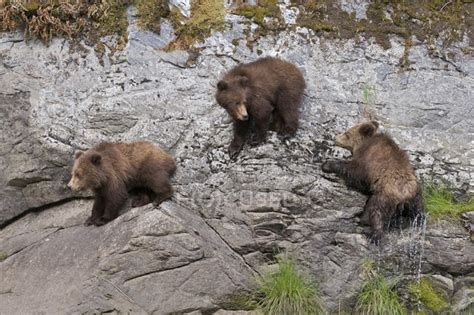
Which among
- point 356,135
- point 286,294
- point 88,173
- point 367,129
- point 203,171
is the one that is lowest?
point 286,294

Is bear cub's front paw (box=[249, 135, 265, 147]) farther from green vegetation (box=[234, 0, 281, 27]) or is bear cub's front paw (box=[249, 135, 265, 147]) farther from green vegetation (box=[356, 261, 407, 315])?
green vegetation (box=[356, 261, 407, 315])

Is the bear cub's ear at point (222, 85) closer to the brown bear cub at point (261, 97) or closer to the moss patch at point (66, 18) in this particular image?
the brown bear cub at point (261, 97)

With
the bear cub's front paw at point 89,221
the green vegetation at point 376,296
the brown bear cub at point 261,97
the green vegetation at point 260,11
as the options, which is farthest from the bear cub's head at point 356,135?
the bear cub's front paw at point 89,221

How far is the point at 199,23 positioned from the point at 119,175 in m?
2.89

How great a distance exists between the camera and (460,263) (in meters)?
9.85

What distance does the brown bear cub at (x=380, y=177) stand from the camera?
986 cm

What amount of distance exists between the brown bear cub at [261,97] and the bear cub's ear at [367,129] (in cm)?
87

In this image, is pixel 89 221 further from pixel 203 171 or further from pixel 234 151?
pixel 234 151

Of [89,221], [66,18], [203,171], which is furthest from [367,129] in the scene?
[66,18]

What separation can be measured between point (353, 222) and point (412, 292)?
1.10 metres

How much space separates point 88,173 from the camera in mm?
9812

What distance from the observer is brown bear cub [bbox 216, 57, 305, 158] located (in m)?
10.3

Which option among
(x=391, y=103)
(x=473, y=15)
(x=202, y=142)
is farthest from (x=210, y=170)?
(x=473, y=15)

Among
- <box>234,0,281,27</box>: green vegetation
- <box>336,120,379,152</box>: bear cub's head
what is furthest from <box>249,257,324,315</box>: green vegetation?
<box>234,0,281,27</box>: green vegetation
